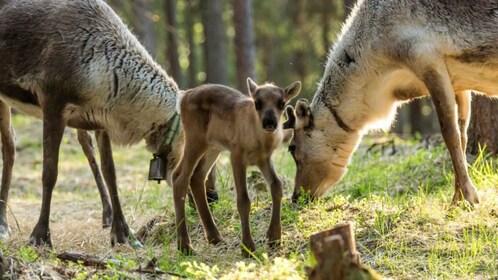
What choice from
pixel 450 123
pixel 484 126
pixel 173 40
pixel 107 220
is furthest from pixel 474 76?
pixel 173 40

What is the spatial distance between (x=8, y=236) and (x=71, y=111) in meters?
1.81

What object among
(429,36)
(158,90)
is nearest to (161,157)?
(158,90)

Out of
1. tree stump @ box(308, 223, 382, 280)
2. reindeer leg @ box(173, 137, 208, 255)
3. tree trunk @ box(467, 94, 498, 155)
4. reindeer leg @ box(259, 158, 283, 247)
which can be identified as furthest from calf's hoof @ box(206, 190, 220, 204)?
tree trunk @ box(467, 94, 498, 155)

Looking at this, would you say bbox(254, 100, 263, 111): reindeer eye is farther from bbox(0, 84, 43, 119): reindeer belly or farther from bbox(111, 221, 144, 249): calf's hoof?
bbox(0, 84, 43, 119): reindeer belly

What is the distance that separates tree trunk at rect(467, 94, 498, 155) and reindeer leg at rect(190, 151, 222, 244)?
3825mm

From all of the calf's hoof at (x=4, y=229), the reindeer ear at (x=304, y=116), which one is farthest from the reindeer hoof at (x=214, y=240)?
the calf's hoof at (x=4, y=229)

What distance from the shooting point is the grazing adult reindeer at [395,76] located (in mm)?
7441

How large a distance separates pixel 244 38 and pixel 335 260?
428 inches

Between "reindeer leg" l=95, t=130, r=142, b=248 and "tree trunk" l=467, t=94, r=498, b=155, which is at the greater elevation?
"tree trunk" l=467, t=94, r=498, b=155

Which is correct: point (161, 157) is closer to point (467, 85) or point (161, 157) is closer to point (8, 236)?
point (8, 236)

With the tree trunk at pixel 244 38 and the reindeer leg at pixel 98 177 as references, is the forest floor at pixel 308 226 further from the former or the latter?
the tree trunk at pixel 244 38

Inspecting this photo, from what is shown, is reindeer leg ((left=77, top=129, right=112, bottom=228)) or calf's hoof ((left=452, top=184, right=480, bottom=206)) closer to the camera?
calf's hoof ((left=452, top=184, right=480, bottom=206))

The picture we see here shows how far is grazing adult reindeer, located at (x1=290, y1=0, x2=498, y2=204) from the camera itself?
7441 mm

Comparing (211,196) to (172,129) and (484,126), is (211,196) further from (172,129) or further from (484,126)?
(484,126)
